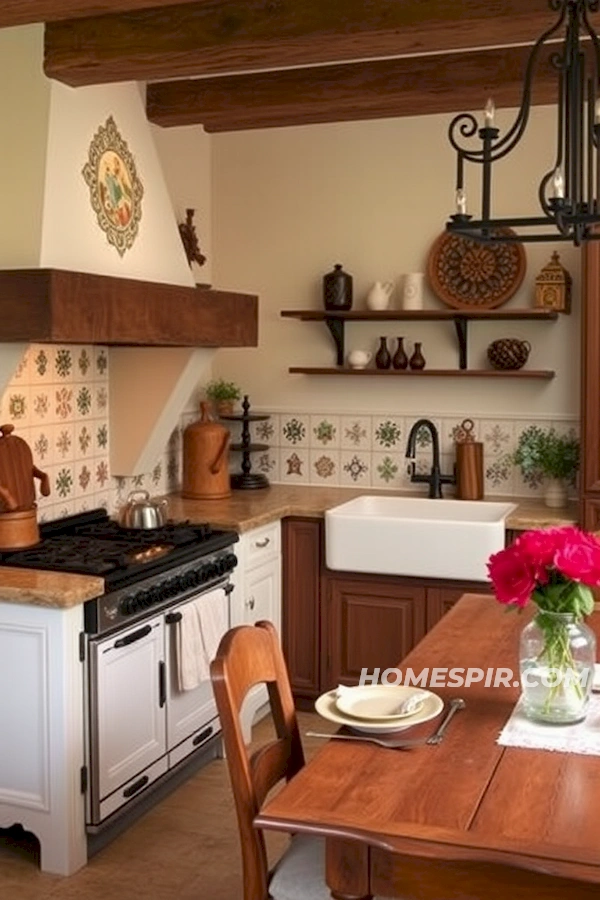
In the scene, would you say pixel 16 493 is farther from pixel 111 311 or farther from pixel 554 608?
pixel 554 608

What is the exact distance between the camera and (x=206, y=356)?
14.8ft

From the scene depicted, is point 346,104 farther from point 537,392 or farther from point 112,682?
point 112,682

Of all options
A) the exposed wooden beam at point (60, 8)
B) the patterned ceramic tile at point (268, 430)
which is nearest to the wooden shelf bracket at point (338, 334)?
the patterned ceramic tile at point (268, 430)

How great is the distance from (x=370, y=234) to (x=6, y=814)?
9.63 feet

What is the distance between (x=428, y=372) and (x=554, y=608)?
279cm

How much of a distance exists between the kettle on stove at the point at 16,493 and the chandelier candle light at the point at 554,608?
196 cm

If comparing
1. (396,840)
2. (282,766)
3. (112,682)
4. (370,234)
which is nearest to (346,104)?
(370,234)

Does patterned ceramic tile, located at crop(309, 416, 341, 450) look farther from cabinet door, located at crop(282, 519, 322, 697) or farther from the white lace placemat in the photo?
the white lace placemat

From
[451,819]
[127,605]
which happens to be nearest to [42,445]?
[127,605]

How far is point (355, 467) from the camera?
5.18 m

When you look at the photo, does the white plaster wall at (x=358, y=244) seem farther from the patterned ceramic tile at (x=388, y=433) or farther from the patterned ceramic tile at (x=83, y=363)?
the patterned ceramic tile at (x=83, y=363)

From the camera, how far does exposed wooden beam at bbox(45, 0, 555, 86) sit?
3.16 m

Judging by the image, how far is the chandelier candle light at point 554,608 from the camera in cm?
214

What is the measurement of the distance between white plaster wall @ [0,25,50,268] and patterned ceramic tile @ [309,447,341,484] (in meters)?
2.16
